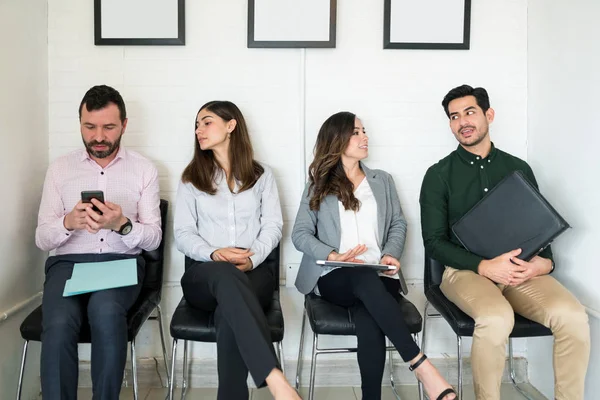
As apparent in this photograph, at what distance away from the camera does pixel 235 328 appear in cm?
188

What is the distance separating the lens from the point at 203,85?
278 centimetres

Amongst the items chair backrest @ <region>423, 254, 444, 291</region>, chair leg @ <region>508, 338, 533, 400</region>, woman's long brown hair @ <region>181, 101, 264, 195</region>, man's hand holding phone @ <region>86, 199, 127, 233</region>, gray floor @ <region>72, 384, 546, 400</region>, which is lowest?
gray floor @ <region>72, 384, 546, 400</region>

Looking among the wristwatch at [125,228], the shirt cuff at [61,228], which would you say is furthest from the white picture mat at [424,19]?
the shirt cuff at [61,228]

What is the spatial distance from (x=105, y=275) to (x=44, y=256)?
79 centimetres

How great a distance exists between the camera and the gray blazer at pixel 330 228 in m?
2.44

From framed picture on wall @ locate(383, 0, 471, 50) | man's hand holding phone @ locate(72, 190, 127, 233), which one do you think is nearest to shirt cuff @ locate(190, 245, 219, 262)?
man's hand holding phone @ locate(72, 190, 127, 233)

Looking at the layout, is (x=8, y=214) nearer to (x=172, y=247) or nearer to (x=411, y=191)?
(x=172, y=247)

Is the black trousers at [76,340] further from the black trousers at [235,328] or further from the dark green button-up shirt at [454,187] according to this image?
the dark green button-up shirt at [454,187]

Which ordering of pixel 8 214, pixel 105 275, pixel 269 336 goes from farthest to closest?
pixel 8 214, pixel 105 275, pixel 269 336

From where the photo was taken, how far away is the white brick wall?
108 inches

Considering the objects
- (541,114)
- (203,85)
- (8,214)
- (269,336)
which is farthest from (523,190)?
(8,214)

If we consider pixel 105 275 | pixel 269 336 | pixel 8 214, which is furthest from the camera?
pixel 8 214

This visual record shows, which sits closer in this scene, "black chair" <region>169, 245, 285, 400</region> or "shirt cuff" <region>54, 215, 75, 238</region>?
"black chair" <region>169, 245, 285, 400</region>

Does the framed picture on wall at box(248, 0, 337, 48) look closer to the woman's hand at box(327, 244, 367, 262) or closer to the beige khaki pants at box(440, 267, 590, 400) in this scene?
the woman's hand at box(327, 244, 367, 262)
